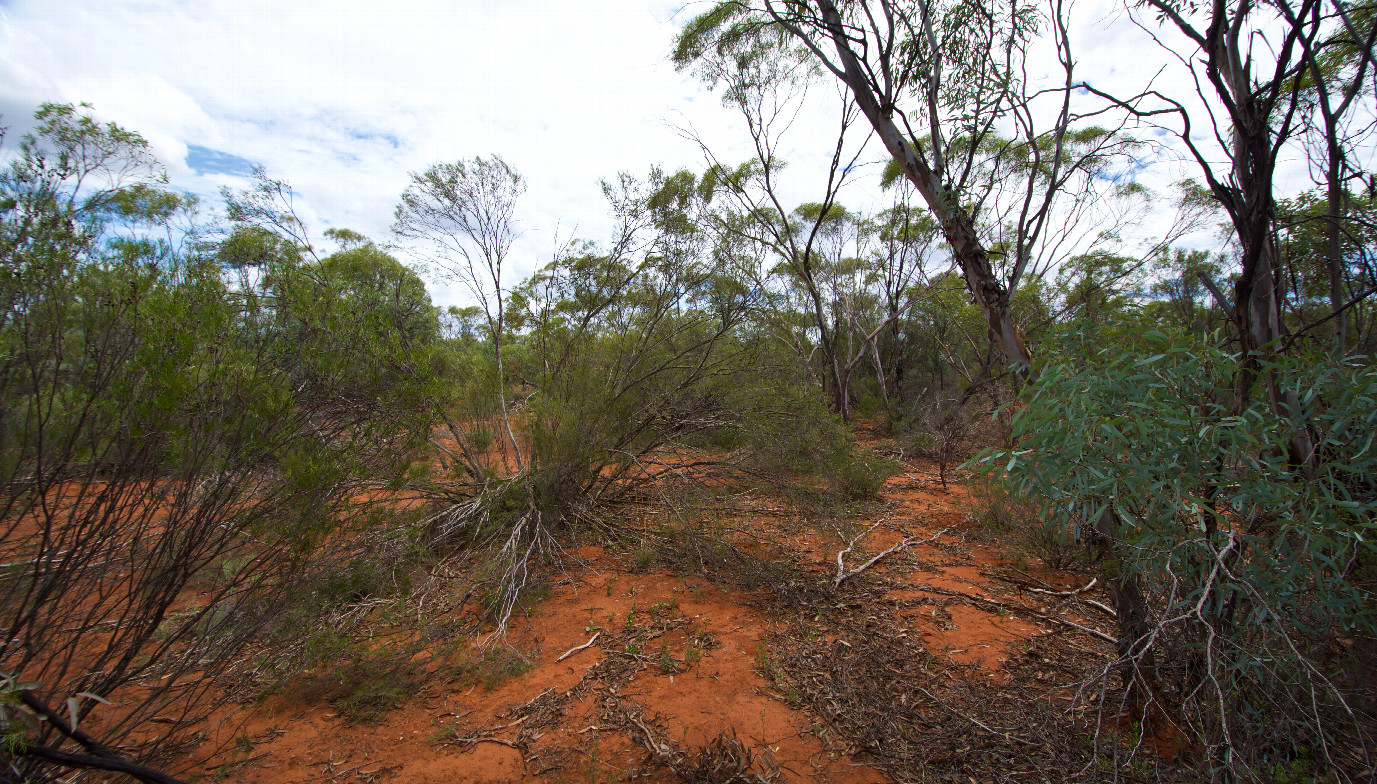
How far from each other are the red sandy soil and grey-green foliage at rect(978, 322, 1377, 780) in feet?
4.78

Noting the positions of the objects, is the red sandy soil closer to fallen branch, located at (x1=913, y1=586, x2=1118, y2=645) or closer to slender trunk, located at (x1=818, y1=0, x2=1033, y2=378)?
fallen branch, located at (x1=913, y1=586, x2=1118, y2=645)

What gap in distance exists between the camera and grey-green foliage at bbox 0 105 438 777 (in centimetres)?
184

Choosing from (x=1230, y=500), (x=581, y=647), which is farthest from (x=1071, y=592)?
(x=581, y=647)

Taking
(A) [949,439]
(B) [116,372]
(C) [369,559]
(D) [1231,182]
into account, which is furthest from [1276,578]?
(A) [949,439]

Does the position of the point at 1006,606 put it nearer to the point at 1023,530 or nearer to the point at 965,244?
the point at 1023,530

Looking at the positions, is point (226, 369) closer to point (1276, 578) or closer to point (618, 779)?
point (618, 779)

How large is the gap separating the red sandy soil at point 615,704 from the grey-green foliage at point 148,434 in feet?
2.25

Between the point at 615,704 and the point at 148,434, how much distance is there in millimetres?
2533

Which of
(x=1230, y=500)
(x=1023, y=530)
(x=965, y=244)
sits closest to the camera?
(x=1230, y=500)

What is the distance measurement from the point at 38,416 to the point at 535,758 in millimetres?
2417

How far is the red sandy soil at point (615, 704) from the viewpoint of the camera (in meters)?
2.63

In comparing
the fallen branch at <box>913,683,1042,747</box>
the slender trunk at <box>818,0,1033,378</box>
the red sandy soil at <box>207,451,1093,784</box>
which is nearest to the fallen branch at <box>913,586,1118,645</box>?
the red sandy soil at <box>207,451,1093,784</box>

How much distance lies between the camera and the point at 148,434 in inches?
79.7

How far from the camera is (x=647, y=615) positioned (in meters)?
4.22
